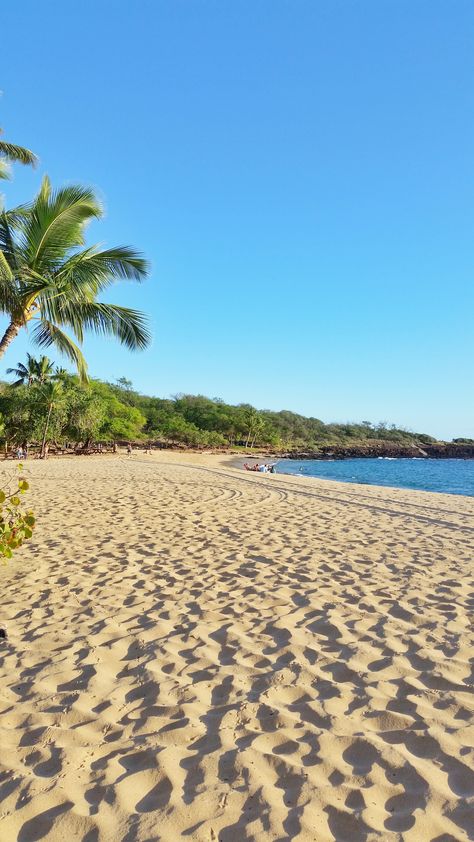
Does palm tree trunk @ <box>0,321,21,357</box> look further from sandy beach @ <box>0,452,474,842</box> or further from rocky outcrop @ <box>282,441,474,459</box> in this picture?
rocky outcrop @ <box>282,441,474,459</box>

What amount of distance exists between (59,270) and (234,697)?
7145 millimetres

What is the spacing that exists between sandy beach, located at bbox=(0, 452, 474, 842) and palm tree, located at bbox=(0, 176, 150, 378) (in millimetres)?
3825

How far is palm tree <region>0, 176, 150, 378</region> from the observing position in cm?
743

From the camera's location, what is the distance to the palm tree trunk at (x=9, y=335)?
6920 mm

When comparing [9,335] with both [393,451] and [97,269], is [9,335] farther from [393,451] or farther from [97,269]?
[393,451]

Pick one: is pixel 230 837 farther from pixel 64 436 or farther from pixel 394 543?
pixel 64 436

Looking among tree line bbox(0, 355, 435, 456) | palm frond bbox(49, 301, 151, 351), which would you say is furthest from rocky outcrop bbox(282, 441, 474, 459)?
palm frond bbox(49, 301, 151, 351)

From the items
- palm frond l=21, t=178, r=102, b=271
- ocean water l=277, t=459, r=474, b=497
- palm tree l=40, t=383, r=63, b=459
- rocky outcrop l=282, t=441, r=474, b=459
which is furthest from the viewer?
rocky outcrop l=282, t=441, r=474, b=459

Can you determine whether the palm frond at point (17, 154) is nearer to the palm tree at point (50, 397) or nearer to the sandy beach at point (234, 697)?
the sandy beach at point (234, 697)

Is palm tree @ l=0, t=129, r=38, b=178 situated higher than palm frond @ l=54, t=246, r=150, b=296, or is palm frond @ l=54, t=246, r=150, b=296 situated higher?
palm tree @ l=0, t=129, r=38, b=178

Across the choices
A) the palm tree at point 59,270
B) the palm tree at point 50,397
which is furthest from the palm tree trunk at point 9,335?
the palm tree at point 50,397

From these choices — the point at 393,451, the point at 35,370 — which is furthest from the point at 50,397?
the point at 393,451

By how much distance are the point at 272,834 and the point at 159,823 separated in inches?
18.4

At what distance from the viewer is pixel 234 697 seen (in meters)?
2.95
